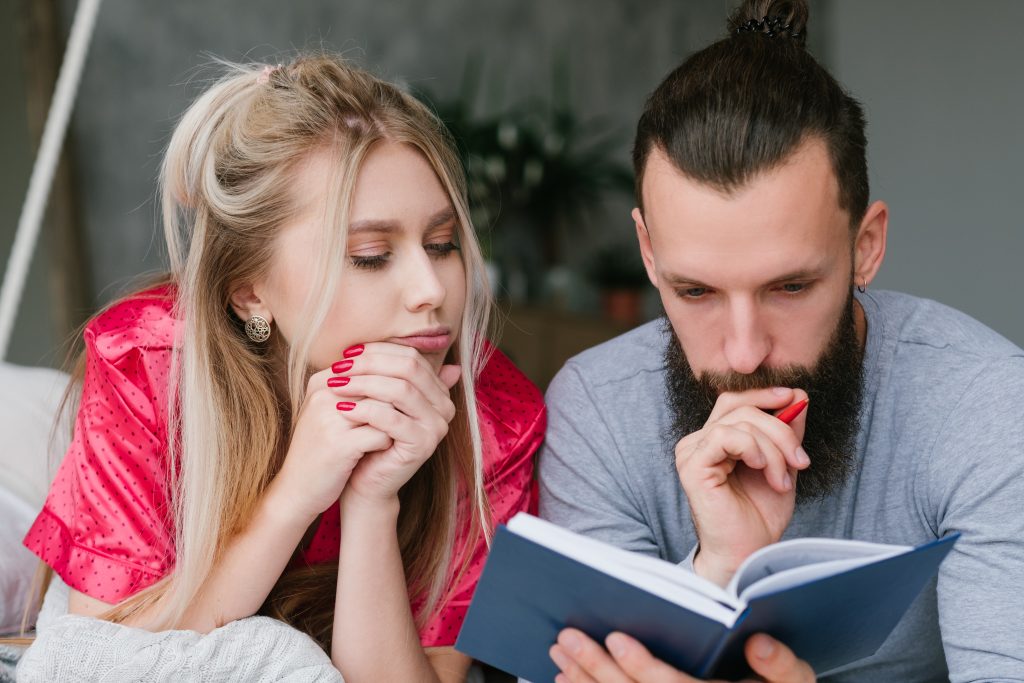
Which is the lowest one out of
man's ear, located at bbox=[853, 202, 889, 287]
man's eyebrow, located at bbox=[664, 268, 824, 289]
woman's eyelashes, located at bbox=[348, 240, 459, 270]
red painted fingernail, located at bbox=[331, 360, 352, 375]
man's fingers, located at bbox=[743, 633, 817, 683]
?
man's fingers, located at bbox=[743, 633, 817, 683]

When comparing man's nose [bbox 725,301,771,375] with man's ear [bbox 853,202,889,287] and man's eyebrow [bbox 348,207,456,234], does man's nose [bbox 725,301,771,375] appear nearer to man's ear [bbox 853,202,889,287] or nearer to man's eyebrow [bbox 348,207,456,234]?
man's ear [bbox 853,202,889,287]

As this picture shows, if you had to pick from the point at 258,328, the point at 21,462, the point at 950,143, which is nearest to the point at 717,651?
the point at 258,328

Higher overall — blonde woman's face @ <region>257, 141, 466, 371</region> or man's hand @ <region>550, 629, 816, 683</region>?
blonde woman's face @ <region>257, 141, 466, 371</region>

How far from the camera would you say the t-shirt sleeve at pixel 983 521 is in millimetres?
1435

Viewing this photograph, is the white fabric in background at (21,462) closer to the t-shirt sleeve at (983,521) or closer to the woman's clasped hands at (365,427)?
the woman's clasped hands at (365,427)

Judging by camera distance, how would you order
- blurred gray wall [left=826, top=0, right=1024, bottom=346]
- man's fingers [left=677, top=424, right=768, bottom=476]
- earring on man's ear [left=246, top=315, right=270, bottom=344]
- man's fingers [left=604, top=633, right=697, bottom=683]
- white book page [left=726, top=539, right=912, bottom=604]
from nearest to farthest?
1. white book page [left=726, top=539, right=912, bottom=604]
2. man's fingers [left=604, top=633, right=697, bottom=683]
3. man's fingers [left=677, top=424, right=768, bottom=476]
4. earring on man's ear [left=246, top=315, right=270, bottom=344]
5. blurred gray wall [left=826, top=0, right=1024, bottom=346]

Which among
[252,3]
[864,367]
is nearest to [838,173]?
[864,367]

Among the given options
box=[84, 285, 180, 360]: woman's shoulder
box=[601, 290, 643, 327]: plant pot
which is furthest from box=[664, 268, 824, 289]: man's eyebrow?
box=[601, 290, 643, 327]: plant pot

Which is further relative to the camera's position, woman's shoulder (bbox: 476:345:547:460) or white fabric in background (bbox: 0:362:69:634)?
white fabric in background (bbox: 0:362:69:634)

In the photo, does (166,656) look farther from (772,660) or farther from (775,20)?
Answer: (775,20)

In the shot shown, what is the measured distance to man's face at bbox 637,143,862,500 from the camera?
1.47 metres

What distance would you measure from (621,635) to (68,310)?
3.64 m

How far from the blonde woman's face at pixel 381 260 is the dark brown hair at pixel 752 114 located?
333mm

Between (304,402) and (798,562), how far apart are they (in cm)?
80
